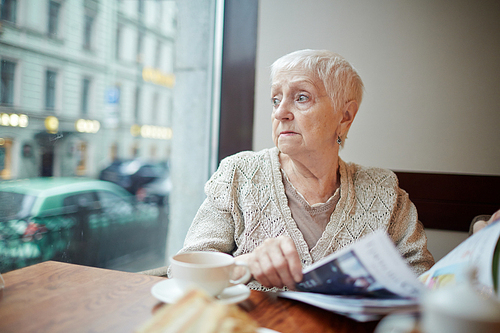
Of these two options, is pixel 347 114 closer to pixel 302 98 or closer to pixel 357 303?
→ pixel 302 98

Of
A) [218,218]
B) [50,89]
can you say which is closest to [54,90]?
[50,89]

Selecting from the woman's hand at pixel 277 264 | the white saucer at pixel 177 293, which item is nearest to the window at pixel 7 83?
the white saucer at pixel 177 293

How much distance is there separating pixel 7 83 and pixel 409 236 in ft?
5.36

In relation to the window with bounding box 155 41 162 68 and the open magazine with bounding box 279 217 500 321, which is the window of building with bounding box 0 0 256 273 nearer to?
the window with bounding box 155 41 162 68

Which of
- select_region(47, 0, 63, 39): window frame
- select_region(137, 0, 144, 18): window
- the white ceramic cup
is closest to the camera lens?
the white ceramic cup

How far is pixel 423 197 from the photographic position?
6.43ft

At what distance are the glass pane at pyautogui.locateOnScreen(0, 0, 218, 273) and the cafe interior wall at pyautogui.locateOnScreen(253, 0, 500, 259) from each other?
1.05 meters

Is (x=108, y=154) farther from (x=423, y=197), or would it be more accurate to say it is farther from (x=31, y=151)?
(x=423, y=197)

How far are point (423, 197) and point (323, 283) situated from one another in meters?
1.50

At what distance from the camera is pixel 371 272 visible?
60 centimetres

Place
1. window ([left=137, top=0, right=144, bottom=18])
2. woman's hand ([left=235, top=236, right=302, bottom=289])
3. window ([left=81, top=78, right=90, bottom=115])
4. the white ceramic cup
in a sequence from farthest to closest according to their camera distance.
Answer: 1. window ([left=137, top=0, right=144, bottom=18])
2. window ([left=81, top=78, right=90, bottom=115])
3. woman's hand ([left=235, top=236, right=302, bottom=289])
4. the white ceramic cup

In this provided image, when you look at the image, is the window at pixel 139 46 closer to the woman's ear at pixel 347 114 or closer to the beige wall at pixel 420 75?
the beige wall at pixel 420 75

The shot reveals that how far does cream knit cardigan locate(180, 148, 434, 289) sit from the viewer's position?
1222 mm

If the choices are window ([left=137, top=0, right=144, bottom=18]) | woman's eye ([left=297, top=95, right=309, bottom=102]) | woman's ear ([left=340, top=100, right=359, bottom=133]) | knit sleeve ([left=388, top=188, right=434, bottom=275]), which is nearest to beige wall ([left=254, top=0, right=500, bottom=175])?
woman's ear ([left=340, top=100, right=359, bottom=133])
